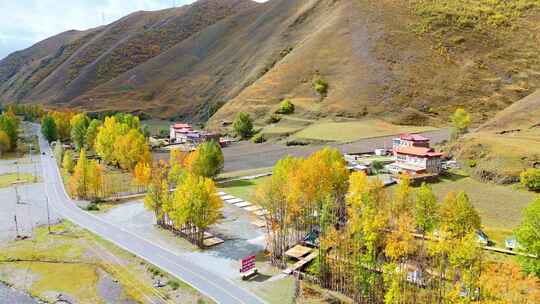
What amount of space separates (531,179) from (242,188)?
1683 inches

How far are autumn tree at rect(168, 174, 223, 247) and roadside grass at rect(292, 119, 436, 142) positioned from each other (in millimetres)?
67438

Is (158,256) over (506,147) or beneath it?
beneath

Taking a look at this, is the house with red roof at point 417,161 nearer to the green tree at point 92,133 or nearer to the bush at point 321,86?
the bush at point 321,86

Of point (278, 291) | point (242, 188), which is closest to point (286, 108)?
point (242, 188)

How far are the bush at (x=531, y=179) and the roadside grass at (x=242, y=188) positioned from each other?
124 feet

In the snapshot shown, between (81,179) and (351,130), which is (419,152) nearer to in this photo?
(351,130)

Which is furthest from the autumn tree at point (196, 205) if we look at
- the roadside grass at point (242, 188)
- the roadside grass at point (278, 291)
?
the roadside grass at point (242, 188)

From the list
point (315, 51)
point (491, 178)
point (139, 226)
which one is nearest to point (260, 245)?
point (139, 226)

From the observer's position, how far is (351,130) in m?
119

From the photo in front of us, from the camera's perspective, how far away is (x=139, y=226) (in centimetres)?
5722

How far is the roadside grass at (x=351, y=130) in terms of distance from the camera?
114688mm

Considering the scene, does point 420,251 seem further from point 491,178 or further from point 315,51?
point 315,51

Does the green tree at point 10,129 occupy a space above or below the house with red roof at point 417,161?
above

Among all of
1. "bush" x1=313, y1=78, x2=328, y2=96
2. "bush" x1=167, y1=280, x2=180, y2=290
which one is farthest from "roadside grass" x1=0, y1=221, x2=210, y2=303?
"bush" x1=313, y1=78, x2=328, y2=96
